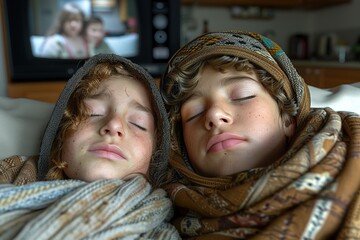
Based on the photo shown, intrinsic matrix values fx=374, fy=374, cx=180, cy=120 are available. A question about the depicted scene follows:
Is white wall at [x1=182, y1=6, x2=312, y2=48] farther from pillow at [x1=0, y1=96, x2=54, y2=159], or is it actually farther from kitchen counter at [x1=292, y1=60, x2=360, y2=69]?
pillow at [x1=0, y1=96, x2=54, y2=159]

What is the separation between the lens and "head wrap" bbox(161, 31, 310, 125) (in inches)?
32.3

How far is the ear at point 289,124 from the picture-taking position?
845mm

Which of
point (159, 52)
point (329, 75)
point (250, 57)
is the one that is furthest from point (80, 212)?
point (329, 75)

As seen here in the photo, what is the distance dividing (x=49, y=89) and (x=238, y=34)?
1619 millimetres

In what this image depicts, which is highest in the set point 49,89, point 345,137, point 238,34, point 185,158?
point 238,34

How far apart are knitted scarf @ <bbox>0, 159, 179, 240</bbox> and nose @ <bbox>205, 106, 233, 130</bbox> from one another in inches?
7.8

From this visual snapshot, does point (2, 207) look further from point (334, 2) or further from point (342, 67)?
point (334, 2)

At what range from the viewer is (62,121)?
2.85ft

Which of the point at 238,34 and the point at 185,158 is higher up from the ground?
the point at 238,34

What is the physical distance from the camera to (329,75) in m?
2.89

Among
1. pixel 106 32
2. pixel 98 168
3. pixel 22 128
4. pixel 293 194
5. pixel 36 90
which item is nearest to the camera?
pixel 293 194

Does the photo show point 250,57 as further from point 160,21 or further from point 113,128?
point 160,21

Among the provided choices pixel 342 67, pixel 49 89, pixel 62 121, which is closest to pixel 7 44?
pixel 49 89

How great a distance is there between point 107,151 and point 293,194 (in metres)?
0.37
